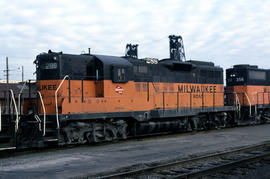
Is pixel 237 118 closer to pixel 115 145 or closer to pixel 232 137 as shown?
pixel 232 137

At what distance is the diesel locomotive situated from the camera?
32.3 feet

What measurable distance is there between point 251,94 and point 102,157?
13.2 metres

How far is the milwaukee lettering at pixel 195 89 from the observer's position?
14.4 metres

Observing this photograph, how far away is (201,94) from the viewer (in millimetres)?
15273

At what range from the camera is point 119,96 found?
37.6 feet

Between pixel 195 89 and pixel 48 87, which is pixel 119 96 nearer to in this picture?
pixel 48 87

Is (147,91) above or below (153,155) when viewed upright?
above

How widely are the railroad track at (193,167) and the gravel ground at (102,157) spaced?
746mm

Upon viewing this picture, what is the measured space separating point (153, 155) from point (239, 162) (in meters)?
2.48

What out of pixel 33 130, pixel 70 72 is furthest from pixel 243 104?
pixel 33 130

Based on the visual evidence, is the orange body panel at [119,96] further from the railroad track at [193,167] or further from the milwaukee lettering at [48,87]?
the railroad track at [193,167]

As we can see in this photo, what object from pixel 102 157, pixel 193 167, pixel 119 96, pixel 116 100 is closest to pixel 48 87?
pixel 116 100

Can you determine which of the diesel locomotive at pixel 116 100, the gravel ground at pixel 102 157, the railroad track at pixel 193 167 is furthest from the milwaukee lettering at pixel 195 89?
the railroad track at pixel 193 167

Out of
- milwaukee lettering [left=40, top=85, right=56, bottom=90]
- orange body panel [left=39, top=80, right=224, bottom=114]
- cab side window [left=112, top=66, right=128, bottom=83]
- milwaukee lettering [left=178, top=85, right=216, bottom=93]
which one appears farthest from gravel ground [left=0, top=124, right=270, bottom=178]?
milwaukee lettering [left=178, top=85, right=216, bottom=93]
